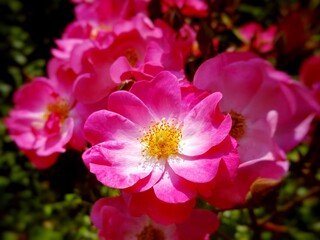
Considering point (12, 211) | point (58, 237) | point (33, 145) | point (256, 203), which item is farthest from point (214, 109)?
point (12, 211)

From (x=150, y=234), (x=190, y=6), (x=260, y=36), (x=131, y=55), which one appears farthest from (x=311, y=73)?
(x=150, y=234)

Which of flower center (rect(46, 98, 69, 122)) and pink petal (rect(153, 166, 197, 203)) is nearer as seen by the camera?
pink petal (rect(153, 166, 197, 203))

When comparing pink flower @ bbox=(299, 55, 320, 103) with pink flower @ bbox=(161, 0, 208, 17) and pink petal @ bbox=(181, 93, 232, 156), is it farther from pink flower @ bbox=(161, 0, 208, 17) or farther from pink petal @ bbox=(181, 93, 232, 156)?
pink petal @ bbox=(181, 93, 232, 156)

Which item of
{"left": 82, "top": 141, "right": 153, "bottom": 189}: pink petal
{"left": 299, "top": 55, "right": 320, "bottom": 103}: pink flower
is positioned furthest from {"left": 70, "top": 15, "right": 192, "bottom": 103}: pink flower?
{"left": 299, "top": 55, "right": 320, "bottom": 103}: pink flower

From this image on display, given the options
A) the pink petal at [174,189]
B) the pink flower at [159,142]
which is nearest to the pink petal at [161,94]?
the pink flower at [159,142]

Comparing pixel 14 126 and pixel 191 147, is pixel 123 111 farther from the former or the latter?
pixel 14 126

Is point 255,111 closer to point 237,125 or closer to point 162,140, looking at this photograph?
point 237,125
